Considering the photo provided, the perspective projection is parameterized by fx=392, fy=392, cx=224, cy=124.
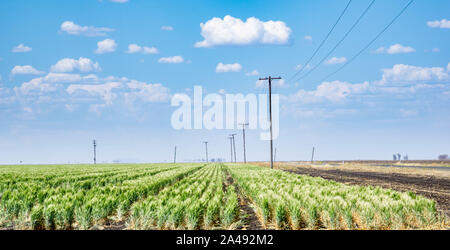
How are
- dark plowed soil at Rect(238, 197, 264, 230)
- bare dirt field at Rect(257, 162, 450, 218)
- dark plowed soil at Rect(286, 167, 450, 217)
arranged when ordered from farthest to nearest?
bare dirt field at Rect(257, 162, 450, 218) → dark plowed soil at Rect(286, 167, 450, 217) → dark plowed soil at Rect(238, 197, 264, 230)

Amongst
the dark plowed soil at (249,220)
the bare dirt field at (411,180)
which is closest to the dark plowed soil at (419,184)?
the bare dirt field at (411,180)

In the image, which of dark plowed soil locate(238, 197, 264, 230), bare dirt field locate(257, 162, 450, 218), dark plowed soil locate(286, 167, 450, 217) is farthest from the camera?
bare dirt field locate(257, 162, 450, 218)

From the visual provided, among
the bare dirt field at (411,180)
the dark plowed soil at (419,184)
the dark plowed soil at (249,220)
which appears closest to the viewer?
the dark plowed soil at (249,220)

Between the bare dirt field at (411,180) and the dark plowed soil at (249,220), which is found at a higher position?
the dark plowed soil at (249,220)

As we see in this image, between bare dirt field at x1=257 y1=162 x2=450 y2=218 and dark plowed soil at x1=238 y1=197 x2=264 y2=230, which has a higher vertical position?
dark plowed soil at x1=238 y1=197 x2=264 y2=230

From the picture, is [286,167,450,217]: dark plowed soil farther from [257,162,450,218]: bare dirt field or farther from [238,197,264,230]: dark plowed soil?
[238,197,264,230]: dark plowed soil

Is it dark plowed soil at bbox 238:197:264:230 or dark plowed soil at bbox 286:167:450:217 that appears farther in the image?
dark plowed soil at bbox 286:167:450:217

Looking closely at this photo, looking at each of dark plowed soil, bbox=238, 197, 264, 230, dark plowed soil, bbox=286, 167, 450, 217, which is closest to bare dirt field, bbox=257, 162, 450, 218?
dark plowed soil, bbox=286, 167, 450, 217

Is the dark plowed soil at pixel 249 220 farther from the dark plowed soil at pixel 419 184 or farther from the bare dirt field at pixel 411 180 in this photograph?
the dark plowed soil at pixel 419 184

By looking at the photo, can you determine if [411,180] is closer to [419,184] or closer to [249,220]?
[419,184]

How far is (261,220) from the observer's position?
41.8 ft
